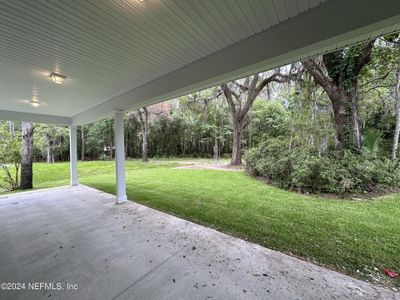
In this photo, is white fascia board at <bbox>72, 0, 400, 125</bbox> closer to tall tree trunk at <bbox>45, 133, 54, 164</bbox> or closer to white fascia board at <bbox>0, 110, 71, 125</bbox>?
white fascia board at <bbox>0, 110, 71, 125</bbox>

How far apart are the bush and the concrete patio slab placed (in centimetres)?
300

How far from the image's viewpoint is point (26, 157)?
6.23 m

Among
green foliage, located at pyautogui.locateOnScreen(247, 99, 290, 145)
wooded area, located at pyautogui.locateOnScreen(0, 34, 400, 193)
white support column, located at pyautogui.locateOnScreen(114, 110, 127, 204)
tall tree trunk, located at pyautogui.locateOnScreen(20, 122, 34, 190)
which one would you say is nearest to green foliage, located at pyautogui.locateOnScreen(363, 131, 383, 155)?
wooded area, located at pyautogui.locateOnScreen(0, 34, 400, 193)

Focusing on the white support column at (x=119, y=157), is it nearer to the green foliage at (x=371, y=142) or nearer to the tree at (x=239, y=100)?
the green foliage at (x=371, y=142)

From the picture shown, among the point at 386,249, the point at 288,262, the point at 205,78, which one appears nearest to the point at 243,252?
the point at 288,262

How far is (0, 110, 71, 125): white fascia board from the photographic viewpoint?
5.09 metres

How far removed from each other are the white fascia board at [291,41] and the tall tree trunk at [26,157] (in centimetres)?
627

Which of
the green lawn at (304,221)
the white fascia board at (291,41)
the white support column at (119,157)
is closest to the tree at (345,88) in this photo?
the green lawn at (304,221)

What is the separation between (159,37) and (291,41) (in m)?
1.39

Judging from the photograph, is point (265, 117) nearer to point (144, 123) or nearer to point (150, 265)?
point (144, 123)

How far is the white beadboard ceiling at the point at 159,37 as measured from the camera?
1.57 metres

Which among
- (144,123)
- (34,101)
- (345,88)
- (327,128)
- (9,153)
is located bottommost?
(9,153)

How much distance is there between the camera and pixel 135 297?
157cm

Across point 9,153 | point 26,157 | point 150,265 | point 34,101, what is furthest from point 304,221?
point 9,153
